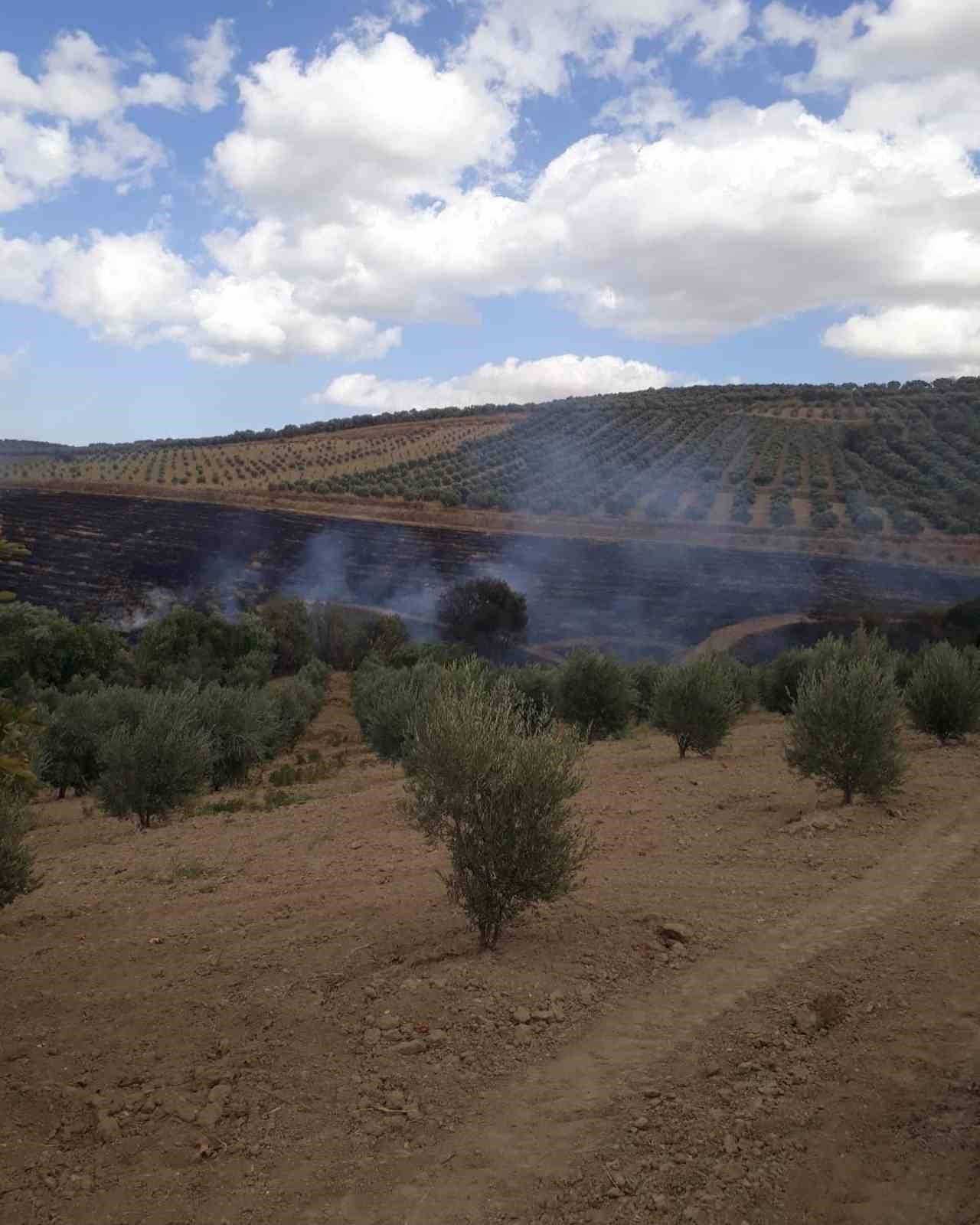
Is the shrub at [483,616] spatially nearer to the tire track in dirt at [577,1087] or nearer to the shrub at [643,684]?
the shrub at [643,684]

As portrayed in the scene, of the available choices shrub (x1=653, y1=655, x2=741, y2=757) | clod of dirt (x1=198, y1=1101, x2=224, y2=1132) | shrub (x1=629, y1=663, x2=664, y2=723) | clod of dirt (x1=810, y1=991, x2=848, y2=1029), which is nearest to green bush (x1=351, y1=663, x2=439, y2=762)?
shrub (x1=653, y1=655, x2=741, y2=757)

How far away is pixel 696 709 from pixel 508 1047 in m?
11.9

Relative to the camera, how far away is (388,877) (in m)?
9.87

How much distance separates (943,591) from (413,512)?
109 ft

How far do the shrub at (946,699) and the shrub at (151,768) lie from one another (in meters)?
12.5

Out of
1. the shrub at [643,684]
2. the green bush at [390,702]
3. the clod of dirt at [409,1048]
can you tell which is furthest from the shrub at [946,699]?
the clod of dirt at [409,1048]

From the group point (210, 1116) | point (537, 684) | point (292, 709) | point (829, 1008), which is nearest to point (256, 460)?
point (292, 709)

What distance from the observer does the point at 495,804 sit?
7078 mm

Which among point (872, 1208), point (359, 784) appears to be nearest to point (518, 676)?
point (359, 784)

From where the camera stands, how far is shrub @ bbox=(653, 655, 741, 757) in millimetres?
17266

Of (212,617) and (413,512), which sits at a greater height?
(413,512)

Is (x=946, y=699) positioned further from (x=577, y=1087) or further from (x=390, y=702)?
(x=577, y=1087)

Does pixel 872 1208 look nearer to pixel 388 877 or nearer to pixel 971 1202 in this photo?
pixel 971 1202

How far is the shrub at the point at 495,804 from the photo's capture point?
7074 mm
